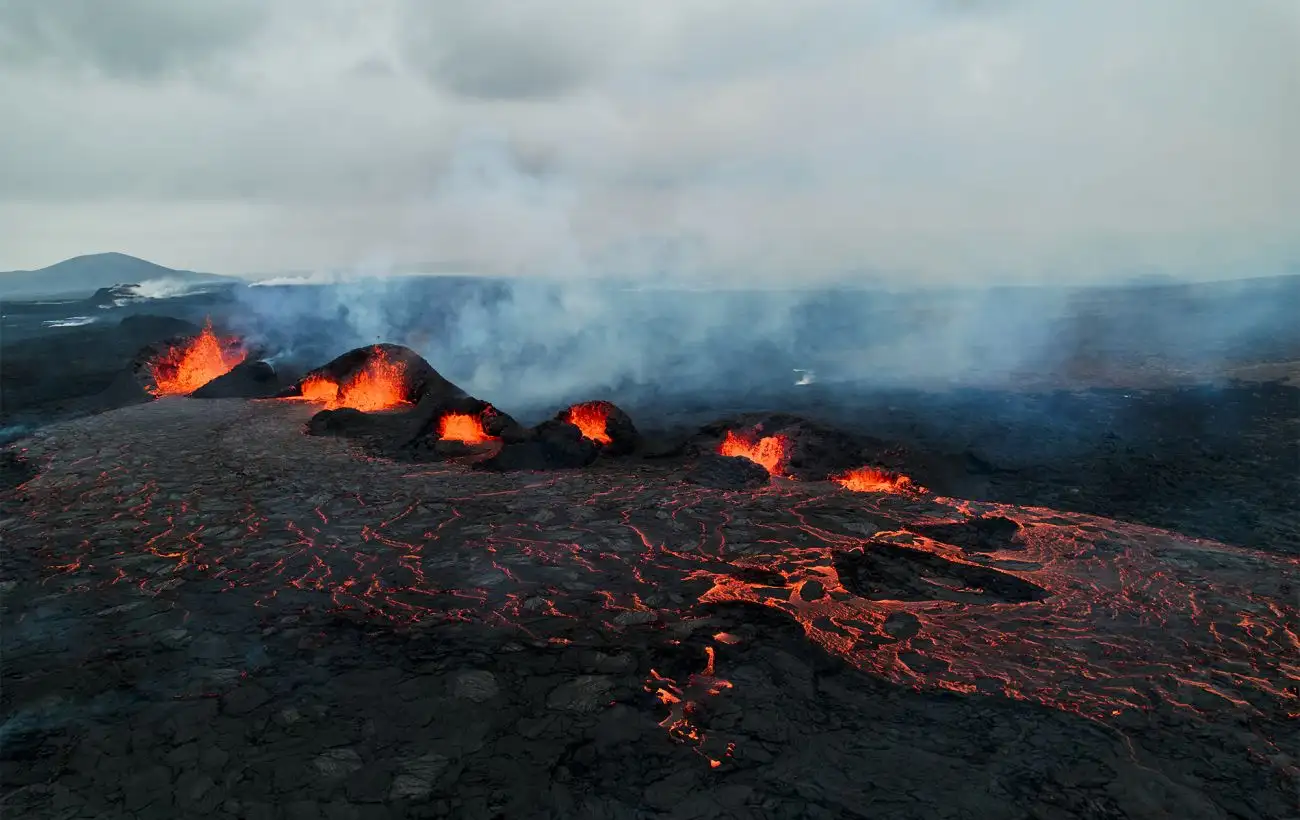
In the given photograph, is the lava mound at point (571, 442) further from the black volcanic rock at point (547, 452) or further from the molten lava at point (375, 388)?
the molten lava at point (375, 388)

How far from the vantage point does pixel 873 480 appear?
58.4ft

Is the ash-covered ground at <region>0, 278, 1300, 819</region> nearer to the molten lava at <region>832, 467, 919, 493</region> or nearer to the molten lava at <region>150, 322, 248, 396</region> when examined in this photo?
the molten lava at <region>832, 467, 919, 493</region>

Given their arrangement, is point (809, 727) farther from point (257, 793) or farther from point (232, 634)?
point (232, 634)

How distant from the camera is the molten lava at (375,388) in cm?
2353

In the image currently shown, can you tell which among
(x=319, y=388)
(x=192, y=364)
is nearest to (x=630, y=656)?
(x=319, y=388)

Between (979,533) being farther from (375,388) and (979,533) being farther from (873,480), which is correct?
(375,388)

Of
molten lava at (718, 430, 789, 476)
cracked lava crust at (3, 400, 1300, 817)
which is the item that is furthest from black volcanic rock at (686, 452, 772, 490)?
molten lava at (718, 430, 789, 476)

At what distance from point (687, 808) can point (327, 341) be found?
43.9m

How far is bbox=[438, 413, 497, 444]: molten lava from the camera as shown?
19.4 meters

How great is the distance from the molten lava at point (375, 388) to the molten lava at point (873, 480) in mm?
15819

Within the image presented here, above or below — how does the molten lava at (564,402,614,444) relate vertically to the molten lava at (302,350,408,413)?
below

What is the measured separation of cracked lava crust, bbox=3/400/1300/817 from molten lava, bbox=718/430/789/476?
4655mm

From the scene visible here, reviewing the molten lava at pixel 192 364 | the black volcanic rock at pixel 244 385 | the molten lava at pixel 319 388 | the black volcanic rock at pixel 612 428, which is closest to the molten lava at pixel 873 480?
the black volcanic rock at pixel 612 428

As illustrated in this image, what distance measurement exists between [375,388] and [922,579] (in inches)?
797
